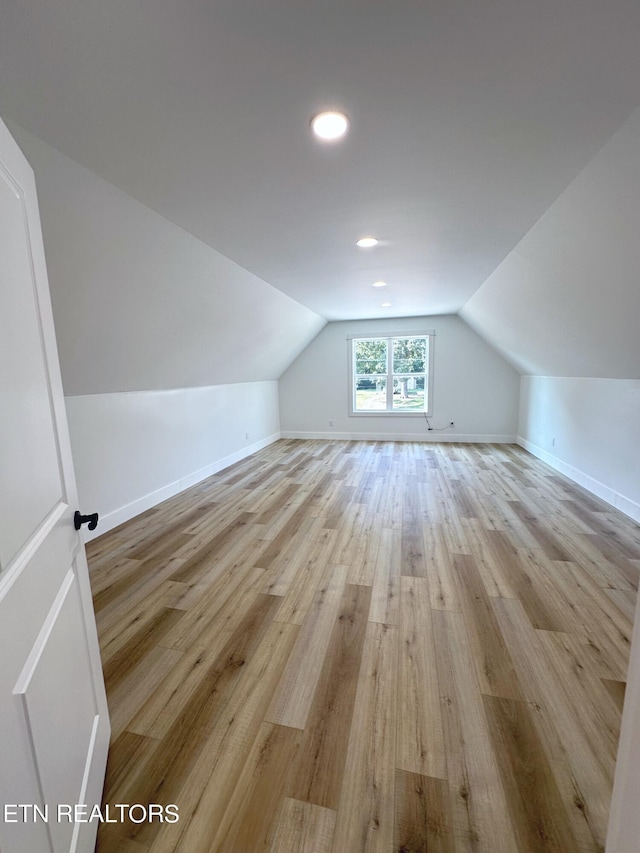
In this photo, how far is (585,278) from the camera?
8.12 ft

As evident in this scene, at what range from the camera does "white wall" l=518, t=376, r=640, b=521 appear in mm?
3227

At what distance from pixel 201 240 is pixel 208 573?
2.33m

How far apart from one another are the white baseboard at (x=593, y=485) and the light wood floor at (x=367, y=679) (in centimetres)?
15

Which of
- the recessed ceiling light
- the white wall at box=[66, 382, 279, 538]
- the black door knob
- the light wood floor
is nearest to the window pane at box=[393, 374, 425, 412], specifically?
the white wall at box=[66, 382, 279, 538]

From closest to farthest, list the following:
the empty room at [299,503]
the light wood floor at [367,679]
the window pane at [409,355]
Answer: the empty room at [299,503], the light wood floor at [367,679], the window pane at [409,355]

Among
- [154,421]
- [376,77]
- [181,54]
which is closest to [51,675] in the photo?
[181,54]

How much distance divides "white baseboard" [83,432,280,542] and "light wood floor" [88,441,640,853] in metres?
0.15

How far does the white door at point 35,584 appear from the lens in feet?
2.24

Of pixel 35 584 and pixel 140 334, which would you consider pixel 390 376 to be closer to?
pixel 140 334

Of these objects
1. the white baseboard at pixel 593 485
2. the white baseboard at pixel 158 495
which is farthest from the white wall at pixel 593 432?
the white baseboard at pixel 158 495

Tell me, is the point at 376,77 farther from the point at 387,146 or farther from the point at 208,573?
the point at 208,573

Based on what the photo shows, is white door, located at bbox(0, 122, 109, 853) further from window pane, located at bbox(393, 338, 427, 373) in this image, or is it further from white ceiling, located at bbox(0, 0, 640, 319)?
window pane, located at bbox(393, 338, 427, 373)

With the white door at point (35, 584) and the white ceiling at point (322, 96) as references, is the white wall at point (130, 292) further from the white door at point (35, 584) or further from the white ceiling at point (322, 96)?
the white door at point (35, 584)

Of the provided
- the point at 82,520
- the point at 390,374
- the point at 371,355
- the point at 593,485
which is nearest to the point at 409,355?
the point at 390,374
